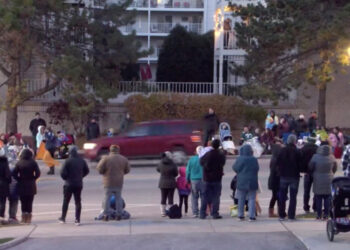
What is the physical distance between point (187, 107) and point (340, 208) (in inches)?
935

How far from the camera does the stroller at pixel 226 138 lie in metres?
30.5

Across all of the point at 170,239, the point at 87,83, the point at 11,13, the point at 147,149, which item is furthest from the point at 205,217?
the point at 87,83

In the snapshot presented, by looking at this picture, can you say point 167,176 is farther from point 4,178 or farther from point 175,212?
point 4,178

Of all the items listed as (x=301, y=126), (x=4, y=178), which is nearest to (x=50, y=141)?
(x=4, y=178)

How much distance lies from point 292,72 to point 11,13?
1385cm

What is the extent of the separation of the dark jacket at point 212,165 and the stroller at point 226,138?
1513 cm

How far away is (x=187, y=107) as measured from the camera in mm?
35781

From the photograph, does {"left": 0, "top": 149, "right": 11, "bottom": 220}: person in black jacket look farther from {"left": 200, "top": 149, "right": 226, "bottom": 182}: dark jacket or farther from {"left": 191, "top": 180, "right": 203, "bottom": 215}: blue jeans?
{"left": 200, "top": 149, "right": 226, "bottom": 182}: dark jacket

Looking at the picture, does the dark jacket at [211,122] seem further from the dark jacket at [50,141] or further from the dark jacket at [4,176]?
the dark jacket at [4,176]

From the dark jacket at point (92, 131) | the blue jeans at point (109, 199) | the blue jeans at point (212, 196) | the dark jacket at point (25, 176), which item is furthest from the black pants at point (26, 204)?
the dark jacket at point (92, 131)

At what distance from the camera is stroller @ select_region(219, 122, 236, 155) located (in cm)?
3050

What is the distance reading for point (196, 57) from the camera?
51.9 m

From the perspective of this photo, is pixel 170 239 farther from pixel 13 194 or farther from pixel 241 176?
pixel 13 194

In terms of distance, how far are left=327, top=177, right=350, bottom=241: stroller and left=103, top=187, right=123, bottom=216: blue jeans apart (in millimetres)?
4859
